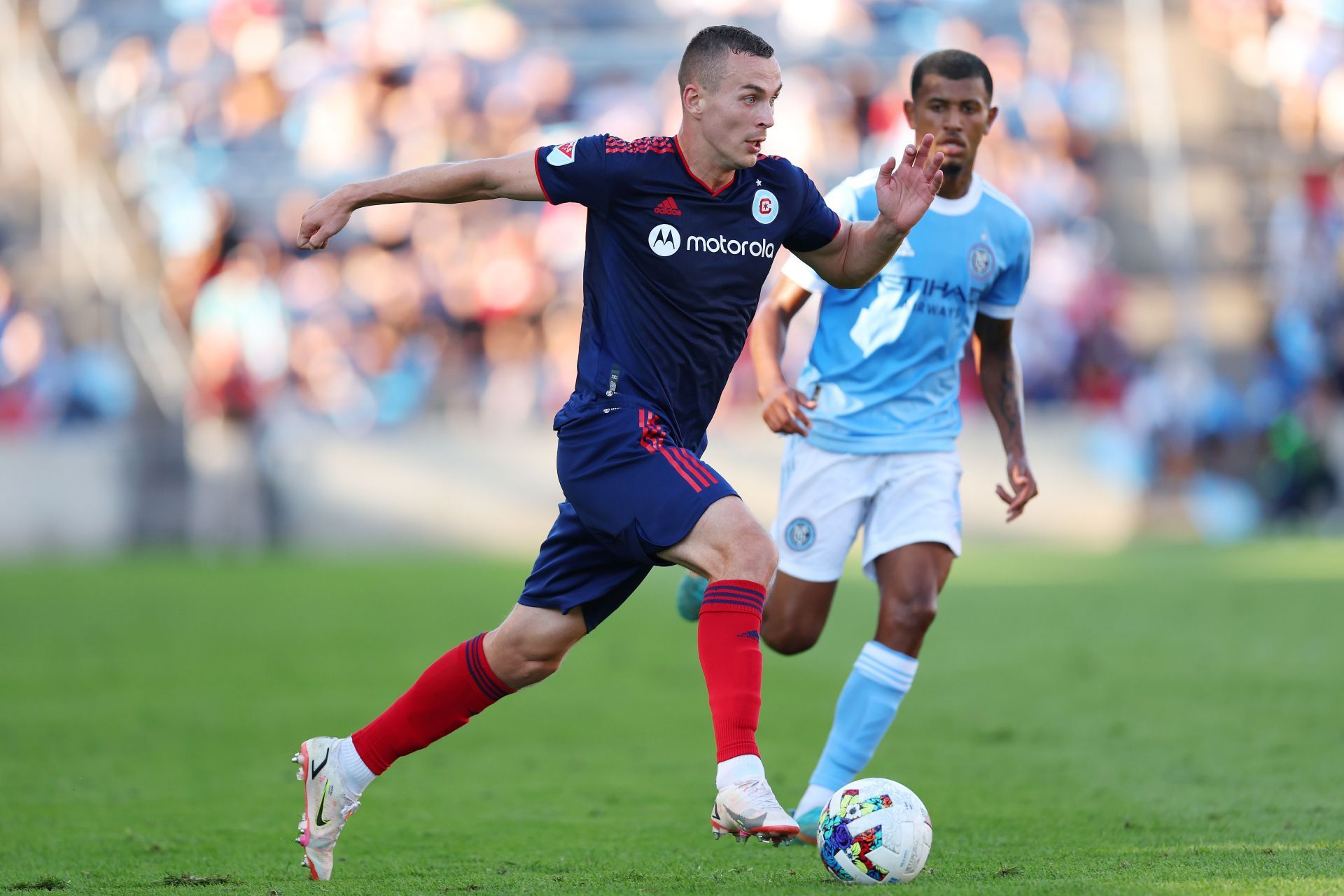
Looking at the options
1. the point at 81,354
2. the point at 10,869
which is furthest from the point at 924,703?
the point at 81,354

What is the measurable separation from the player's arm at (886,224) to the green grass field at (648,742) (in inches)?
71.8

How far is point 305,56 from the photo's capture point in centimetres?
2305

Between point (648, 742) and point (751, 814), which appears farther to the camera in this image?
point (648, 742)

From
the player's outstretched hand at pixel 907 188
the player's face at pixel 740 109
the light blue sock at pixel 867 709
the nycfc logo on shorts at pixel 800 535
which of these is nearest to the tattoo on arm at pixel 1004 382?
the nycfc logo on shorts at pixel 800 535

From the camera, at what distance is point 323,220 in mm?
4656

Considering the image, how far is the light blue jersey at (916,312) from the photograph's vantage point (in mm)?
5887

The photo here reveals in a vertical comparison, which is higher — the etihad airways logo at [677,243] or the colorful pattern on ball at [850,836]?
the etihad airways logo at [677,243]

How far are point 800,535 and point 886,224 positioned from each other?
1.47m

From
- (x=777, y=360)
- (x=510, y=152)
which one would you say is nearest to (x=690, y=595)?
(x=777, y=360)

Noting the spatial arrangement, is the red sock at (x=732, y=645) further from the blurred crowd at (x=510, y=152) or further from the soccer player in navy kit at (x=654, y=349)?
the blurred crowd at (x=510, y=152)

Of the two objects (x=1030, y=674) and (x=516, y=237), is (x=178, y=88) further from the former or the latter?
(x=1030, y=674)

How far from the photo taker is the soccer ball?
4398mm

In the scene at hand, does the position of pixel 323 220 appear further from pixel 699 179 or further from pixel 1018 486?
pixel 1018 486

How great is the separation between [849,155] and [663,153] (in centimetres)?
1790
